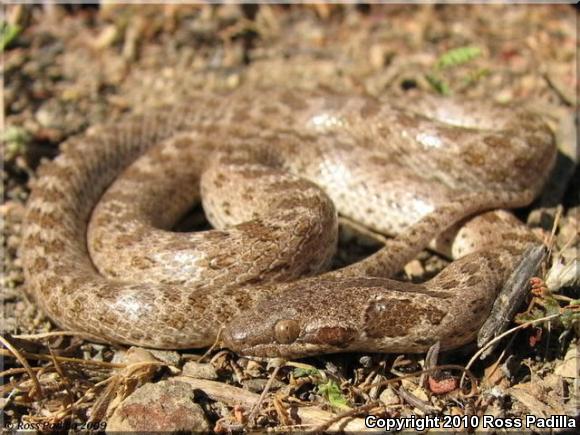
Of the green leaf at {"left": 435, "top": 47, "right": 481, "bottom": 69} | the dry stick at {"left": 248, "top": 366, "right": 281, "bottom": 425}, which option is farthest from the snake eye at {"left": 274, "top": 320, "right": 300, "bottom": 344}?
the green leaf at {"left": 435, "top": 47, "right": 481, "bottom": 69}

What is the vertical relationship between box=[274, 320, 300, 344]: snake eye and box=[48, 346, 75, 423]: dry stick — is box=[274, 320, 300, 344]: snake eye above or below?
above

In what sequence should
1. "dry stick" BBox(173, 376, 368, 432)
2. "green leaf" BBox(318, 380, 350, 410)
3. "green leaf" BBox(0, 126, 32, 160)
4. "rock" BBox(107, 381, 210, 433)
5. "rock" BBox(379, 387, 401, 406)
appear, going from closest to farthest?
"rock" BBox(107, 381, 210, 433) < "dry stick" BBox(173, 376, 368, 432) < "green leaf" BBox(318, 380, 350, 410) < "rock" BBox(379, 387, 401, 406) < "green leaf" BBox(0, 126, 32, 160)

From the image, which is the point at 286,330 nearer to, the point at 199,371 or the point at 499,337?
the point at 199,371

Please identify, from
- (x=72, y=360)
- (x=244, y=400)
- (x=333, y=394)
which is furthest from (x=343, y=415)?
(x=72, y=360)

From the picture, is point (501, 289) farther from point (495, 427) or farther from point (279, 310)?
point (279, 310)

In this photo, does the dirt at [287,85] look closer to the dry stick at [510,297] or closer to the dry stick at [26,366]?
the dry stick at [26,366]

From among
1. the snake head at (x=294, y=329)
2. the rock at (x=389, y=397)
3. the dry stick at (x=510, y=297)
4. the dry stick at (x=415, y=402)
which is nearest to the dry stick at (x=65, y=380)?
the snake head at (x=294, y=329)

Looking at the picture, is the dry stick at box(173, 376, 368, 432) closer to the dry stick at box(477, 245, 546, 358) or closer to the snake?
the snake
